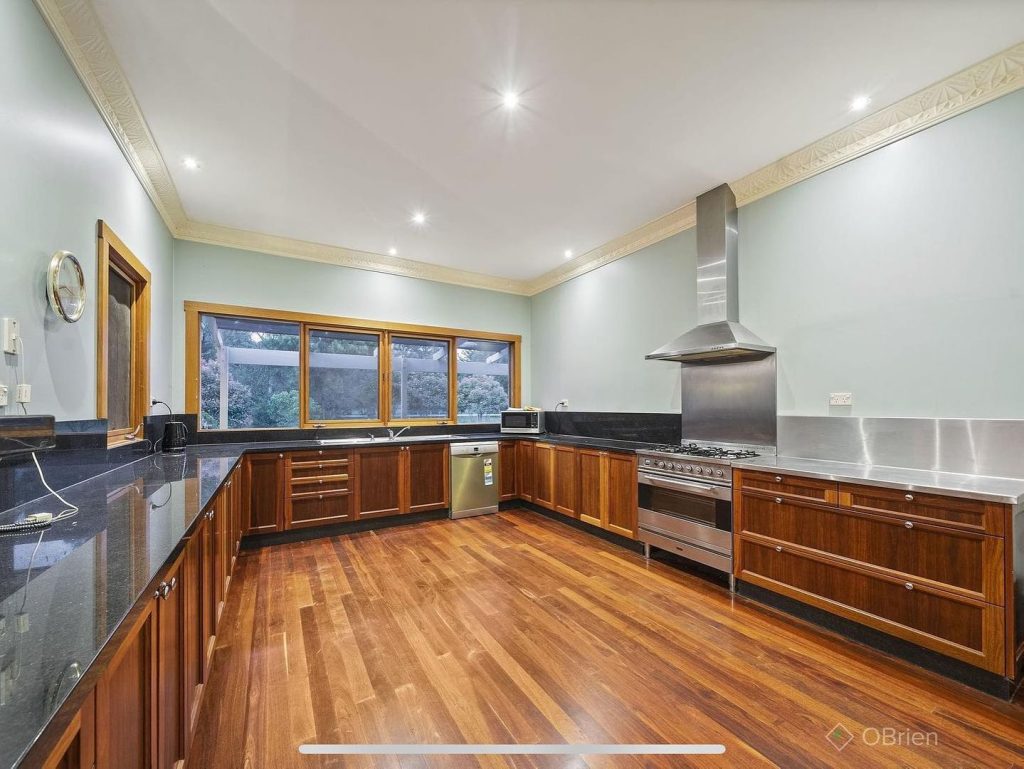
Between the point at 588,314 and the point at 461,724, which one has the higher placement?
the point at 588,314

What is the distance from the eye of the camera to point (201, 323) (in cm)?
412

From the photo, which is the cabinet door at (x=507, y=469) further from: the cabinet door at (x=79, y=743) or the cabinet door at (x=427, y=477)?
the cabinet door at (x=79, y=743)

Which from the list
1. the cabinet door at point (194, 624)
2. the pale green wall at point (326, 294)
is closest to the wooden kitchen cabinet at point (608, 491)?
the pale green wall at point (326, 294)

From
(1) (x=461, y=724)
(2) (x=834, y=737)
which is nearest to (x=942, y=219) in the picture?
(2) (x=834, y=737)

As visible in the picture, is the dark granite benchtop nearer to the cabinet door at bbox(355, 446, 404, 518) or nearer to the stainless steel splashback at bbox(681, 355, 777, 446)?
the cabinet door at bbox(355, 446, 404, 518)

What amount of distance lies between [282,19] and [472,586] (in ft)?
10.6

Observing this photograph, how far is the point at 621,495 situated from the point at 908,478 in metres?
1.95

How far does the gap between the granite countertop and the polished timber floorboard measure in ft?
2.81

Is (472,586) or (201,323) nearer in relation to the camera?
(472,586)

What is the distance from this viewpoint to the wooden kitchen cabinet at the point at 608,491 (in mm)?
3686

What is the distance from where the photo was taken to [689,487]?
10.2 ft

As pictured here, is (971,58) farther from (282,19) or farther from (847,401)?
(282,19)

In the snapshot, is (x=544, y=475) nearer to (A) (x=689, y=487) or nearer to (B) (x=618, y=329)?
(B) (x=618, y=329)

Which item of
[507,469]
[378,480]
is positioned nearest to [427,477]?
[378,480]
